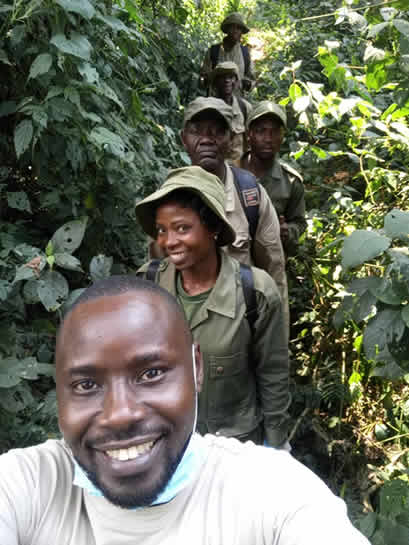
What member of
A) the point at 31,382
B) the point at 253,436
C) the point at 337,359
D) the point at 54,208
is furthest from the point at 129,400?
the point at 337,359

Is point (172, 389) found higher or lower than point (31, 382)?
higher

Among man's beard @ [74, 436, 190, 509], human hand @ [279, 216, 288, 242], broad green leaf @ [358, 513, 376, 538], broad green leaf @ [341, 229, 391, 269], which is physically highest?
broad green leaf @ [341, 229, 391, 269]

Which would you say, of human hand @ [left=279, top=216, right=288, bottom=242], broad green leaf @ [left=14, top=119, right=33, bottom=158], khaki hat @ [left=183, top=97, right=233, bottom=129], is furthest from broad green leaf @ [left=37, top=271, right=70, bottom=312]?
human hand @ [left=279, top=216, right=288, bottom=242]

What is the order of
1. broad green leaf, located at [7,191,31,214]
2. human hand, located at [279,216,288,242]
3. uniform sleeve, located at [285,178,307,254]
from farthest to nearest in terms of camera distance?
uniform sleeve, located at [285,178,307,254] → human hand, located at [279,216,288,242] → broad green leaf, located at [7,191,31,214]

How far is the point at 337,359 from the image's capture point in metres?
3.91

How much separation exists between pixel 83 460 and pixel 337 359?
3163mm

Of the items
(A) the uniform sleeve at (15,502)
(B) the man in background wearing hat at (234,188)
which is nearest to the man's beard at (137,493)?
(A) the uniform sleeve at (15,502)

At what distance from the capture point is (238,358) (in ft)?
6.66

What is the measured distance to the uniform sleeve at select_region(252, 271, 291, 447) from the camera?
81.6 inches

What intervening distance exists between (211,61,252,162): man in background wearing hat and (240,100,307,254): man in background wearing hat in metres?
1.83

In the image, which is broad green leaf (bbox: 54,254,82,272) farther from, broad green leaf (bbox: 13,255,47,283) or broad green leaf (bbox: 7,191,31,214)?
broad green leaf (bbox: 7,191,31,214)

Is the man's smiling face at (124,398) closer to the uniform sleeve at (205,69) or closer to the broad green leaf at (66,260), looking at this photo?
the broad green leaf at (66,260)

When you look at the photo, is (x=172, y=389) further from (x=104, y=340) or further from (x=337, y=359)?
(x=337, y=359)

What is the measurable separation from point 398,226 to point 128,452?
3.54ft
